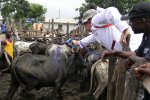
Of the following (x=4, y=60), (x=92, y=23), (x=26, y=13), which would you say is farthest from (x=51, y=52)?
(x=26, y=13)

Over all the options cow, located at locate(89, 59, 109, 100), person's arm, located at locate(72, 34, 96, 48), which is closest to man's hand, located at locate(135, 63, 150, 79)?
person's arm, located at locate(72, 34, 96, 48)

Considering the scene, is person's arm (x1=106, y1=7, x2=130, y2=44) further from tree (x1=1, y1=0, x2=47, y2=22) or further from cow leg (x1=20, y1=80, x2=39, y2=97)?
tree (x1=1, y1=0, x2=47, y2=22)

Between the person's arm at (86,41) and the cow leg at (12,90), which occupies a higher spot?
the person's arm at (86,41)

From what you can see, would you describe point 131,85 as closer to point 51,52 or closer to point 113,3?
point 51,52

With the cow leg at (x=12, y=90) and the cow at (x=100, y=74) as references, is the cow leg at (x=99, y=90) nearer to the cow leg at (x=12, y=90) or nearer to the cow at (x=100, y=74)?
the cow at (x=100, y=74)

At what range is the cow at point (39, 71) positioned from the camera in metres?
9.42

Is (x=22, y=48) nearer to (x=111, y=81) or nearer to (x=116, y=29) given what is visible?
(x=116, y=29)

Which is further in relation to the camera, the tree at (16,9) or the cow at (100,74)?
the tree at (16,9)

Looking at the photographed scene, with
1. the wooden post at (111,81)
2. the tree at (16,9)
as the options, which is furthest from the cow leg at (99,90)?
the tree at (16,9)

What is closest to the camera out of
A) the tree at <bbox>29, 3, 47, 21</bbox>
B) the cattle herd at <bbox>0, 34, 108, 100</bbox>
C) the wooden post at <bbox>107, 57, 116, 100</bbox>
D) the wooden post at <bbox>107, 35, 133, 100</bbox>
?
the wooden post at <bbox>107, 35, 133, 100</bbox>

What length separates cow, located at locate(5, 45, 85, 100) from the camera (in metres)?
9.42

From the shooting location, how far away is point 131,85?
336cm

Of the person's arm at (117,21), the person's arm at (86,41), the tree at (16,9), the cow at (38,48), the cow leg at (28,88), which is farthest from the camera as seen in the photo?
the tree at (16,9)

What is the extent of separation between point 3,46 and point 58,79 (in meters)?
4.98
